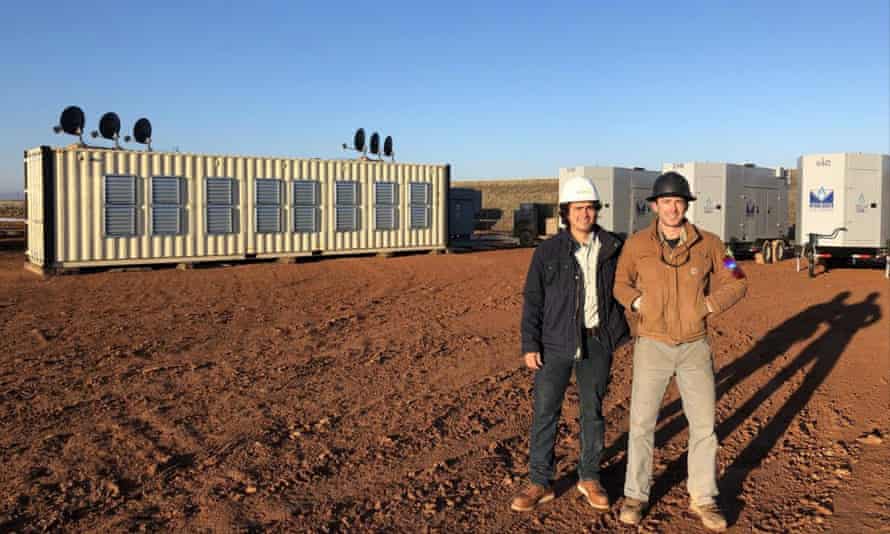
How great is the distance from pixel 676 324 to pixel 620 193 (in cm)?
1902

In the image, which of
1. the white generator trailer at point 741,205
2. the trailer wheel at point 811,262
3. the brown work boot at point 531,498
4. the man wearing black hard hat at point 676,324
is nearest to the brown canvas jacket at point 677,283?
the man wearing black hard hat at point 676,324

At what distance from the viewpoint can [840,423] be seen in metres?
6.20

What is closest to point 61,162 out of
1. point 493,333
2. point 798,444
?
point 493,333

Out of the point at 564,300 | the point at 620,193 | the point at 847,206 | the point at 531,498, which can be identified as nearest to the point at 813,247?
the point at 847,206

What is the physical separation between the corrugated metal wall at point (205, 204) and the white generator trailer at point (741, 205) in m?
7.35

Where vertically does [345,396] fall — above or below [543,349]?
below

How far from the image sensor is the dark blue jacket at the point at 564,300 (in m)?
4.35

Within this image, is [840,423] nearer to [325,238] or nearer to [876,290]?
[876,290]

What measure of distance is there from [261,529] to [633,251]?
2587 mm

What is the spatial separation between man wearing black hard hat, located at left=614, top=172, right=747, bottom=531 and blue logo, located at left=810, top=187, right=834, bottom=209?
15.6m

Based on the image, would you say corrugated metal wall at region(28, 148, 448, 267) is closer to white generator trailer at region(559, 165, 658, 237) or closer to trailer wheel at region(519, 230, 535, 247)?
white generator trailer at region(559, 165, 658, 237)

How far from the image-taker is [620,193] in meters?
22.6

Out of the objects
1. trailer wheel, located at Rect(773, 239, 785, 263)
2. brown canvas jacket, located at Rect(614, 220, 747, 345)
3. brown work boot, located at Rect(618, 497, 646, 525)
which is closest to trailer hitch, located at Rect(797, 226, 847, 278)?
trailer wheel, located at Rect(773, 239, 785, 263)

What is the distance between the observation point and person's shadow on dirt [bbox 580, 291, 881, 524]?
4.94 m
